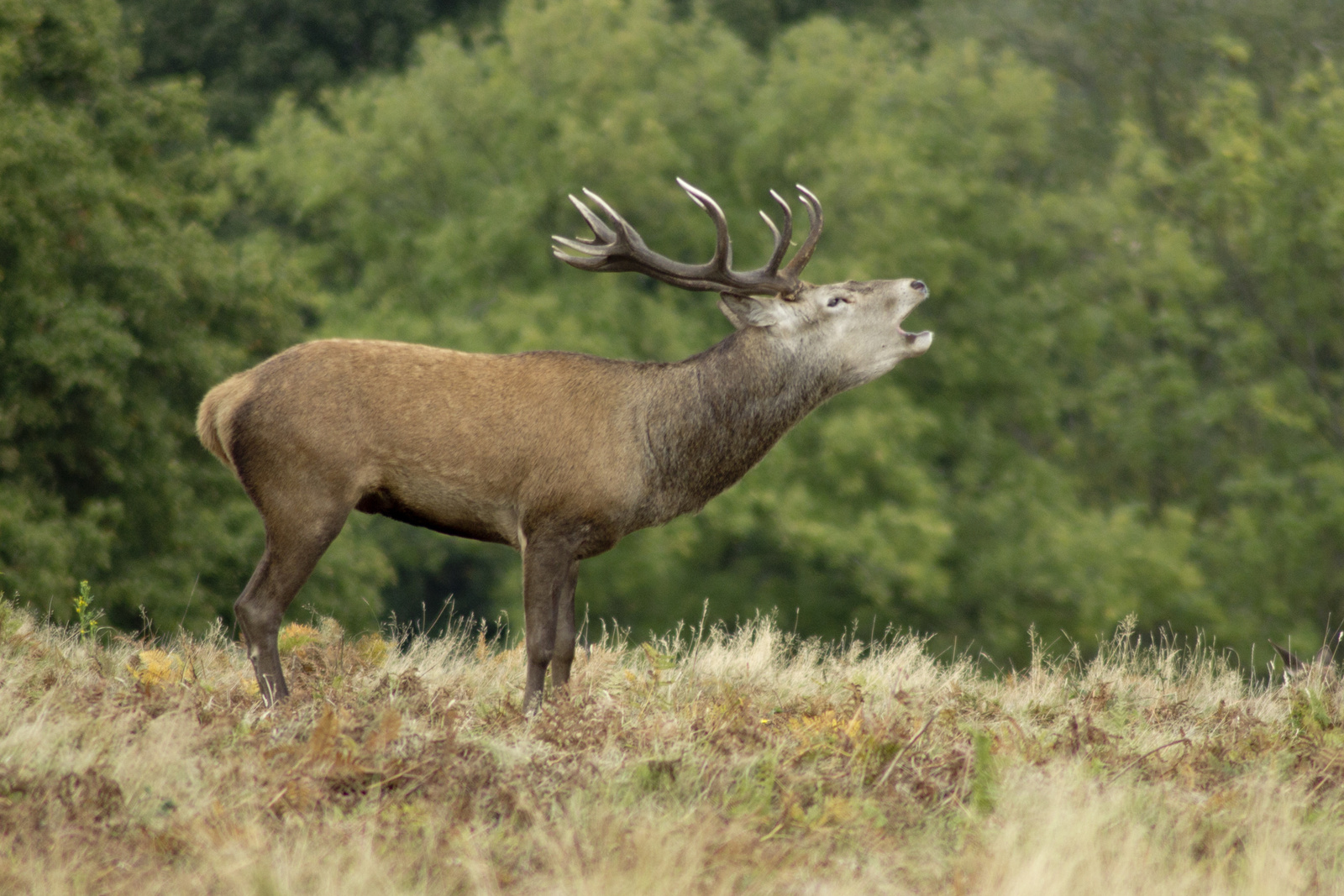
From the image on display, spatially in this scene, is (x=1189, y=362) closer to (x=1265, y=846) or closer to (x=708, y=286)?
(x=708, y=286)

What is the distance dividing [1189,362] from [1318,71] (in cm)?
577

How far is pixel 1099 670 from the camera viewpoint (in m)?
7.73

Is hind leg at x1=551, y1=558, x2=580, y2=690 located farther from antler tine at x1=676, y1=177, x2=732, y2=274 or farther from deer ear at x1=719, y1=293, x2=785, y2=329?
antler tine at x1=676, y1=177, x2=732, y2=274

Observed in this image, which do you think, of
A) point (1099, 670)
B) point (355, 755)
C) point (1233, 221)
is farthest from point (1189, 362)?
point (355, 755)

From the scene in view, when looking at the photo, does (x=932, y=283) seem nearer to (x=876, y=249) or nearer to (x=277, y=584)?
(x=876, y=249)

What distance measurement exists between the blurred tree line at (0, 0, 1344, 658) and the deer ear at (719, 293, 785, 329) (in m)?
11.9

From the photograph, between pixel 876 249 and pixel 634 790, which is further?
pixel 876 249

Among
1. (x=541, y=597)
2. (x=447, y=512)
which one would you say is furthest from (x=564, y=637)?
(x=447, y=512)

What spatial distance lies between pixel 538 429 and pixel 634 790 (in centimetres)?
234

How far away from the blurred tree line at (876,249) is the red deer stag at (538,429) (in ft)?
39.1

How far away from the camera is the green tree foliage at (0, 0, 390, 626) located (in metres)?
15.9

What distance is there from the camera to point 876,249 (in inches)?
897

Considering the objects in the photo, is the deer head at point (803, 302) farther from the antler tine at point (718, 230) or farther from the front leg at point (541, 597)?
the front leg at point (541, 597)

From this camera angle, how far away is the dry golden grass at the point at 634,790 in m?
4.15
